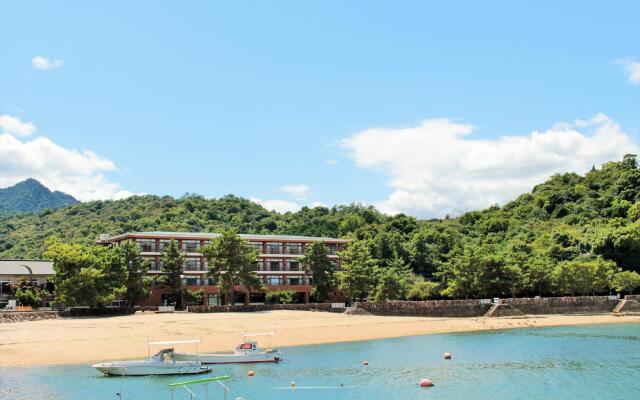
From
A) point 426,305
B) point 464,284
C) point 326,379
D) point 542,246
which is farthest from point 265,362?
point 542,246

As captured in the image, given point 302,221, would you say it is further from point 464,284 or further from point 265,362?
point 265,362

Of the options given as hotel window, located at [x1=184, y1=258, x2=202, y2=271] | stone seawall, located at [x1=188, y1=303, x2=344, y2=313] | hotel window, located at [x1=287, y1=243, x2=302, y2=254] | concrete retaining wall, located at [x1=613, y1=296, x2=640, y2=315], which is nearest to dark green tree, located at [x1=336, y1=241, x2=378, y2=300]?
stone seawall, located at [x1=188, y1=303, x2=344, y2=313]

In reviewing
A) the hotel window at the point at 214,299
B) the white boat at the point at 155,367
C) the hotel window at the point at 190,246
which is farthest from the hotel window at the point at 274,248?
the white boat at the point at 155,367

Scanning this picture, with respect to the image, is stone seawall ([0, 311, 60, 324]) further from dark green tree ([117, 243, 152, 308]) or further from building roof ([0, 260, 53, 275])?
building roof ([0, 260, 53, 275])

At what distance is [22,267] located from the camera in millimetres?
94625

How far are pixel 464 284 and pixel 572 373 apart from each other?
158 ft

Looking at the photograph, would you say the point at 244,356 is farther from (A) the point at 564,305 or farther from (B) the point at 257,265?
(A) the point at 564,305

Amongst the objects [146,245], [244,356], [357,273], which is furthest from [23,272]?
[244,356]

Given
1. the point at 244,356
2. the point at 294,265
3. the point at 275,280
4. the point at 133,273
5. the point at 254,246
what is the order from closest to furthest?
the point at 244,356 < the point at 133,273 < the point at 254,246 < the point at 275,280 < the point at 294,265

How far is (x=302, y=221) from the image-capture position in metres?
186

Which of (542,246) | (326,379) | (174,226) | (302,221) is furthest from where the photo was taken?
(302,221)

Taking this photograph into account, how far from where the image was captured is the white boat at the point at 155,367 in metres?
44.0

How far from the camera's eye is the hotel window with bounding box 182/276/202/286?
338 ft

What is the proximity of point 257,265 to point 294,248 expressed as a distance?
1343cm
